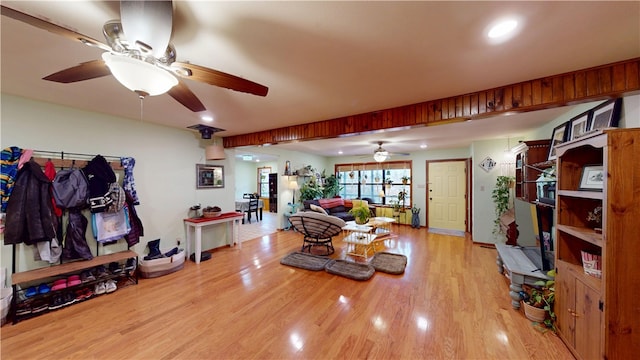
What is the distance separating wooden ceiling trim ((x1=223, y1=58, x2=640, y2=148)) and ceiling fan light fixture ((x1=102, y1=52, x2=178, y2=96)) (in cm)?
224

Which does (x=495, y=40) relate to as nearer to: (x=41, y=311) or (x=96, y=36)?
(x=96, y=36)

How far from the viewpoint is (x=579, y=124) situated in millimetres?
2451

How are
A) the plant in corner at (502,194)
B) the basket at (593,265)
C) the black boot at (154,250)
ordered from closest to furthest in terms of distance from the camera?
1. the basket at (593,265)
2. the black boot at (154,250)
3. the plant in corner at (502,194)

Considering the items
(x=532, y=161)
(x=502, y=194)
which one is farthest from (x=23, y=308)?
(x=502, y=194)

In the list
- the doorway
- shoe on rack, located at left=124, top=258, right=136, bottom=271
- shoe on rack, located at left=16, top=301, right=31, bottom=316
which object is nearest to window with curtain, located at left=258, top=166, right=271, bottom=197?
the doorway

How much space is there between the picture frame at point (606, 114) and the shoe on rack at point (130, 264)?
5587 millimetres

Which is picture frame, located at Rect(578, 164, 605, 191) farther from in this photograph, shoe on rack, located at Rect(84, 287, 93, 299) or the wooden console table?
shoe on rack, located at Rect(84, 287, 93, 299)

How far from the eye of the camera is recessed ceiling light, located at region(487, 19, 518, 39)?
125 cm

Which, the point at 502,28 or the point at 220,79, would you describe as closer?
the point at 502,28

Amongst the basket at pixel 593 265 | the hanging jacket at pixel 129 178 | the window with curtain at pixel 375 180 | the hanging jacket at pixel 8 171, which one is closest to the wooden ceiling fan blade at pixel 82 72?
Answer: the hanging jacket at pixel 8 171

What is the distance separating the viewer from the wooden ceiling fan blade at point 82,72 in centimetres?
131

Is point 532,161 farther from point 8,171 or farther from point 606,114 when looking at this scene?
point 8,171

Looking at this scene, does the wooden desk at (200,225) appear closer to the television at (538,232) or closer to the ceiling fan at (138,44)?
the ceiling fan at (138,44)

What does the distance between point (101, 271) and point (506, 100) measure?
5080mm
